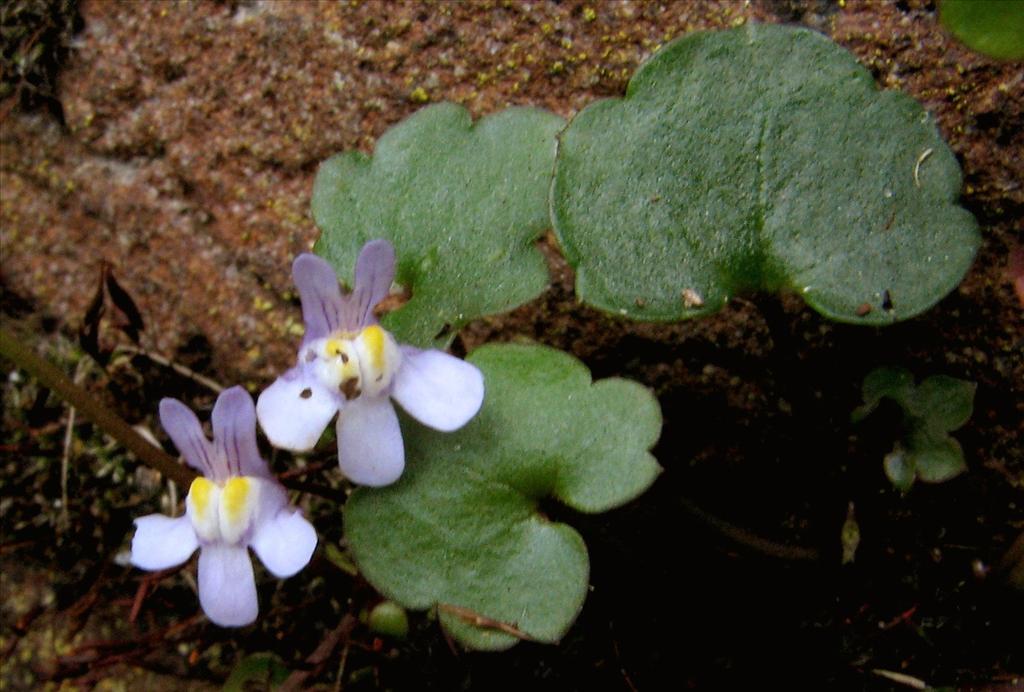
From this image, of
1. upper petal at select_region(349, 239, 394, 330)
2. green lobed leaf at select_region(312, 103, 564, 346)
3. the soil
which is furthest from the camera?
the soil

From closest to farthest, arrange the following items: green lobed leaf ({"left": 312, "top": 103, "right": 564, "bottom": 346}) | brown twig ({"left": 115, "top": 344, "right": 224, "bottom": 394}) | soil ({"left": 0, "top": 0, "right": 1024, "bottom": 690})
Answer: green lobed leaf ({"left": 312, "top": 103, "right": 564, "bottom": 346}), soil ({"left": 0, "top": 0, "right": 1024, "bottom": 690}), brown twig ({"left": 115, "top": 344, "right": 224, "bottom": 394})

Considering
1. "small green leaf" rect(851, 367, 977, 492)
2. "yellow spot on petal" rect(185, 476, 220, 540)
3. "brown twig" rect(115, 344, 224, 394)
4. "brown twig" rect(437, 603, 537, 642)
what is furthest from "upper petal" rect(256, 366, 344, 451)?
"small green leaf" rect(851, 367, 977, 492)

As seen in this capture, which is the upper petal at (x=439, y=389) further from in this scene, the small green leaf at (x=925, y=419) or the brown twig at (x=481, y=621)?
the small green leaf at (x=925, y=419)

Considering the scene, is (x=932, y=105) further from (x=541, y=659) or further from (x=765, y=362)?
(x=541, y=659)

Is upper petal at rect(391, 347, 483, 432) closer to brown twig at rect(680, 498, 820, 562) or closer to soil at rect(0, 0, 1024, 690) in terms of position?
soil at rect(0, 0, 1024, 690)

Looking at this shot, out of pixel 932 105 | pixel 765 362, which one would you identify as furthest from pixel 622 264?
pixel 932 105

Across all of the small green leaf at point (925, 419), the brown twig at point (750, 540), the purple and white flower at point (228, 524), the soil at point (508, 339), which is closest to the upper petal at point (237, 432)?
the purple and white flower at point (228, 524)
